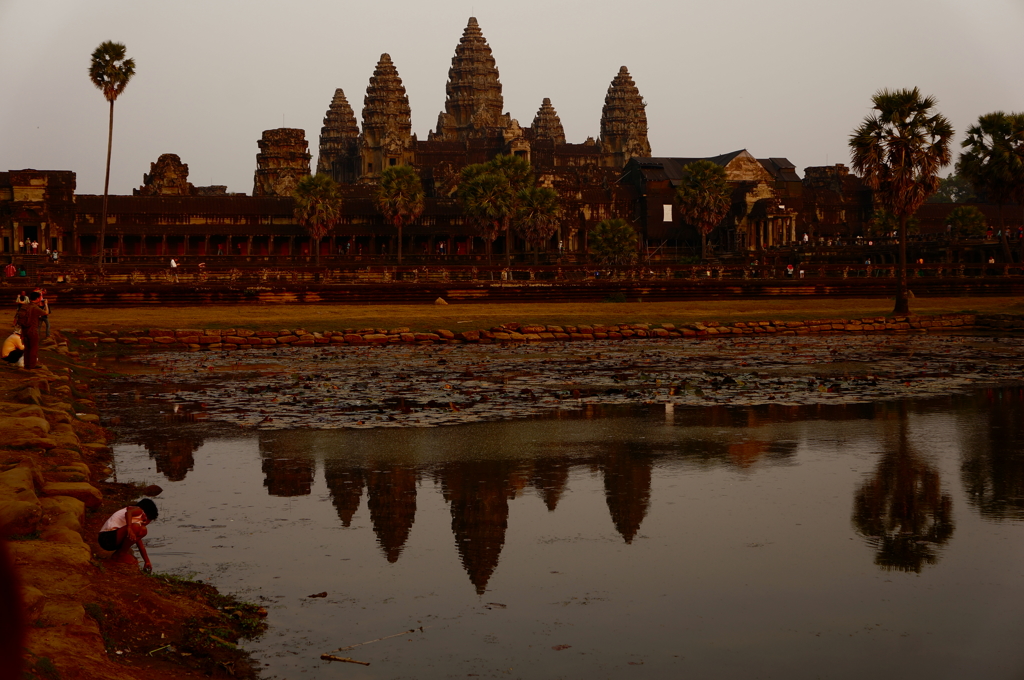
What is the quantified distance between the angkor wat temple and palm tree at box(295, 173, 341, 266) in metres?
2.51

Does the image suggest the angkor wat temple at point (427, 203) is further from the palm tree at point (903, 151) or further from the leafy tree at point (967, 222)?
the palm tree at point (903, 151)

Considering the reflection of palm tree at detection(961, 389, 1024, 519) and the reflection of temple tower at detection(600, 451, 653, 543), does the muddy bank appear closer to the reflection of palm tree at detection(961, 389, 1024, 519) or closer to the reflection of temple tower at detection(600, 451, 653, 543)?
the reflection of temple tower at detection(600, 451, 653, 543)

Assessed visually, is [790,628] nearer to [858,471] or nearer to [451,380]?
[858,471]

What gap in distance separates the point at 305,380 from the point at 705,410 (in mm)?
7937

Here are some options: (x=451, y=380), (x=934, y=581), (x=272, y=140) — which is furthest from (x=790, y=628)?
(x=272, y=140)

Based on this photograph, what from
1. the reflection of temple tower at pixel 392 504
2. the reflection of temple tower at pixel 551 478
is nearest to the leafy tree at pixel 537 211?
the reflection of temple tower at pixel 551 478

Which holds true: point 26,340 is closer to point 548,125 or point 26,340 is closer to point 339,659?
point 339,659

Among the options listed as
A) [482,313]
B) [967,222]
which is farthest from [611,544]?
[967,222]

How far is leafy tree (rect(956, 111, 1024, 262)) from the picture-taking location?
53.2m

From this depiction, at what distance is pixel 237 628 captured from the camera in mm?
7066

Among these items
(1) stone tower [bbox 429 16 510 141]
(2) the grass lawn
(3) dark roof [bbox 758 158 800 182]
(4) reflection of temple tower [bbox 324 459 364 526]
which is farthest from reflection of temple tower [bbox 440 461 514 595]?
(1) stone tower [bbox 429 16 510 141]

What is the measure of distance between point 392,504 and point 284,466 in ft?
7.66

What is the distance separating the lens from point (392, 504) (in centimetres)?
1055

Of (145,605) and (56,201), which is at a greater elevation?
(56,201)
